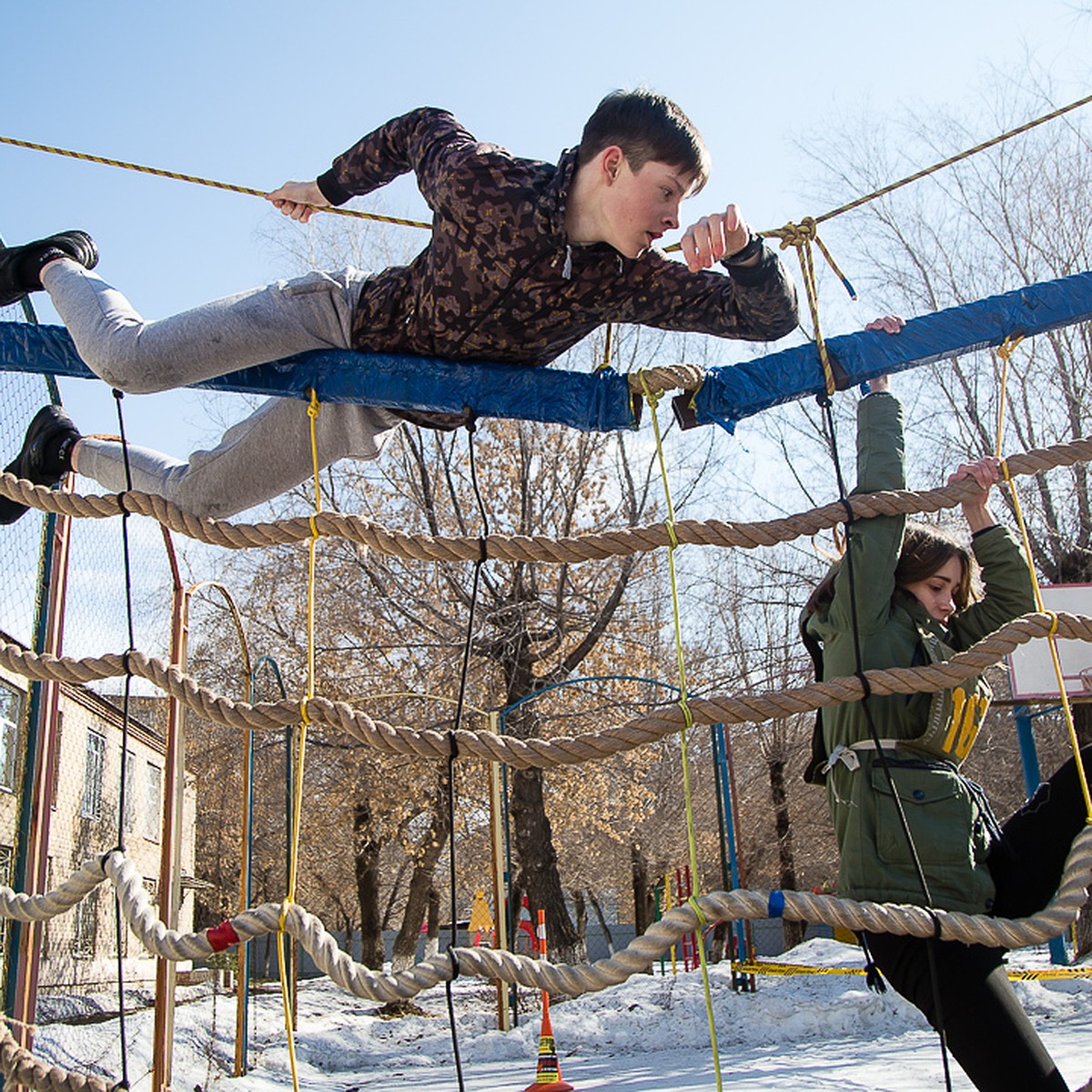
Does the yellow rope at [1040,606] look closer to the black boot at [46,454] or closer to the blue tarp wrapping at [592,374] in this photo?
the blue tarp wrapping at [592,374]

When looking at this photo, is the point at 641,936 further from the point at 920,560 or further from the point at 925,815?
the point at 920,560

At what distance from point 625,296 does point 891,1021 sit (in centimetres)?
649

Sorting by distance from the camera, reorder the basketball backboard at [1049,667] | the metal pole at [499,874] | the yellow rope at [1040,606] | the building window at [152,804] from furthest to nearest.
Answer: the building window at [152,804]
the basketball backboard at [1049,667]
the metal pole at [499,874]
the yellow rope at [1040,606]

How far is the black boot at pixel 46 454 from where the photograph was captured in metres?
2.84

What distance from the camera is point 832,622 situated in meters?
2.09

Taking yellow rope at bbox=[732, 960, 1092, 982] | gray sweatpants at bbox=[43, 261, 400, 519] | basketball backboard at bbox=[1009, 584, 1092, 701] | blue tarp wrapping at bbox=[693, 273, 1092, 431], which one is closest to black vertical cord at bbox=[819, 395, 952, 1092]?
blue tarp wrapping at bbox=[693, 273, 1092, 431]

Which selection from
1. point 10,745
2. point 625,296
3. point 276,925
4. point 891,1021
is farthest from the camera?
point 10,745

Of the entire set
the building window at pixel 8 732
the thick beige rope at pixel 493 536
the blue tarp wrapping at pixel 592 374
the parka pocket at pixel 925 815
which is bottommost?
the parka pocket at pixel 925 815

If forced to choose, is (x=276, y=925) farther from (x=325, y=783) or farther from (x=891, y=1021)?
(x=325, y=783)

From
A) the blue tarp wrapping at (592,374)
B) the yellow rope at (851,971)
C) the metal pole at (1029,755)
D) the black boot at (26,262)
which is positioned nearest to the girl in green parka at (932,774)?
the blue tarp wrapping at (592,374)

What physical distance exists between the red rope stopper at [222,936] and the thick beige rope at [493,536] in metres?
0.72

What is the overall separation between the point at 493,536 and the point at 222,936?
2.76ft

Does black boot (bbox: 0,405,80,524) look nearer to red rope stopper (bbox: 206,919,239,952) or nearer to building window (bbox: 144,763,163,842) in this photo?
red rope stopper (bbox: 206,919,239,952)

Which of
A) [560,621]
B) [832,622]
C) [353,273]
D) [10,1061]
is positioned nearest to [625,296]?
[353,273]
